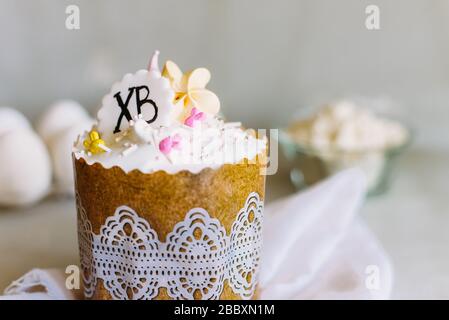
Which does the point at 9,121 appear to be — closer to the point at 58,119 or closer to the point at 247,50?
the point at 58,119

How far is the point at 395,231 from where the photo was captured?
1058 mm

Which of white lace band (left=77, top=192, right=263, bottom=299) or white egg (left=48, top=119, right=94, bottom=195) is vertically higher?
white egg (left=48, top=119, right=94, bottom=195)

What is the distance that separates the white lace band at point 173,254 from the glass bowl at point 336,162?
442 millimetres

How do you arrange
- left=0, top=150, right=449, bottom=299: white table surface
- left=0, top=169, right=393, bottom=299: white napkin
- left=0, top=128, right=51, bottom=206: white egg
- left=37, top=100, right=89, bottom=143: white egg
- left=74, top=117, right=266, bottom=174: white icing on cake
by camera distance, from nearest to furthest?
left=74, top=117, right=266, bottom=174: white icing on cake, left=0, top=169, right=393, bottom=299: white napkin, left=0, top=150, right=449, bottom=299: white table surface, left=0, top=128, right=51, bottom=206: white egg, left=37, top=100, right=89, bottom=143: white egg

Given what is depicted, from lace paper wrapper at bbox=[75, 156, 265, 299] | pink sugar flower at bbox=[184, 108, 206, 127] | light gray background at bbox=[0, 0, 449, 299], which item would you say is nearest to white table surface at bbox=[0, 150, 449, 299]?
light gray background at bbox=[0, 0, 449, 299]

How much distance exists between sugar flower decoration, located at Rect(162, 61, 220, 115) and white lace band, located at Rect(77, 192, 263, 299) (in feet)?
0.36

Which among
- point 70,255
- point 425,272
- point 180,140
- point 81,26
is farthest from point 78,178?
point 81,26

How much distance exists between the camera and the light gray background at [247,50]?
127 centimetres

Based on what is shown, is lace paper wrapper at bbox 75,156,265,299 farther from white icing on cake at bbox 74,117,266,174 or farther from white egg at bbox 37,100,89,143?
white egg at bbox 37,100,89,143

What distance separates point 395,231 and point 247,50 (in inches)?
18.6

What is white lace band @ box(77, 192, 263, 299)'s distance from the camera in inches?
26.8
